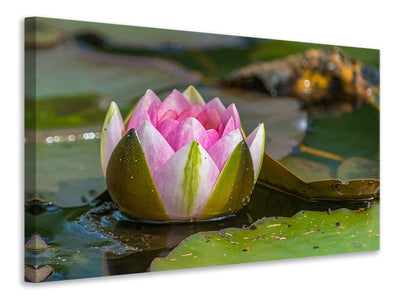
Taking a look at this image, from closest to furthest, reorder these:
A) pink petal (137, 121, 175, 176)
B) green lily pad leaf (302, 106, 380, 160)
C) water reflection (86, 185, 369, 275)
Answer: pink petal (137, 121, 175, 176) → water reflection (86, 185, 369, 275) → green lily pad leaf (302, 106, 380, 160)

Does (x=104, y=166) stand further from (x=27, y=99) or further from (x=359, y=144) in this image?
(x=359, y=144)

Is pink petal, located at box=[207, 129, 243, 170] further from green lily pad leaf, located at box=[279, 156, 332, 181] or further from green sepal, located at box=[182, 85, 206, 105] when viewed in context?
green lily pad leaf, located at box=[279, 156, 332, 181]

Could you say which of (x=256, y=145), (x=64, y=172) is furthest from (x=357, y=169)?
(x=64, y=172)

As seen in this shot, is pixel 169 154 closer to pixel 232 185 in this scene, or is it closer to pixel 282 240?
pixel 232 185

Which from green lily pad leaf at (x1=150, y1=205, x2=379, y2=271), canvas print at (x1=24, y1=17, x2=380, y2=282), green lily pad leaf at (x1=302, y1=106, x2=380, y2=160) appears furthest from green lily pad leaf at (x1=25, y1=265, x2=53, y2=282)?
green lily pad leaf at (x1=302, y1=106, x2=380, y2=160)

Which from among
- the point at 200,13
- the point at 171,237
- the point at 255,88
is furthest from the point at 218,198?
the point at 200,13
